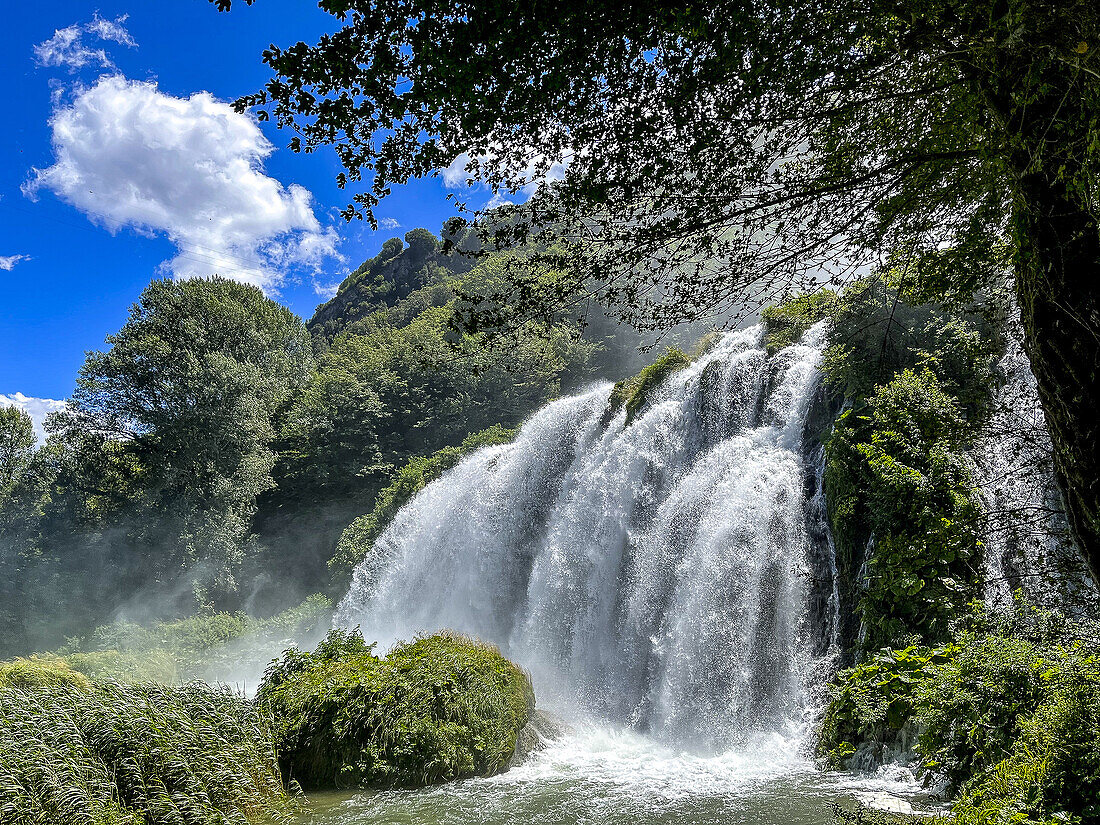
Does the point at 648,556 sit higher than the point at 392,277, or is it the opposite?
the point at 392,277

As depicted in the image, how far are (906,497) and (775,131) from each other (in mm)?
5950

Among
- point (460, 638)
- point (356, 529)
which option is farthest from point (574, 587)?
point (356, 529)

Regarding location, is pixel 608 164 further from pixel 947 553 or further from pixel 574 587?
pixel 574 587

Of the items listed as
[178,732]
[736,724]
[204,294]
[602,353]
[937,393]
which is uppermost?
[204,294]

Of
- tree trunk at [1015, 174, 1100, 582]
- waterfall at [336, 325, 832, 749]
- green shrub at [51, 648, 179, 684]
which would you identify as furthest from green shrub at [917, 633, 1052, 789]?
green shrub at [51, 648, 179, 684]

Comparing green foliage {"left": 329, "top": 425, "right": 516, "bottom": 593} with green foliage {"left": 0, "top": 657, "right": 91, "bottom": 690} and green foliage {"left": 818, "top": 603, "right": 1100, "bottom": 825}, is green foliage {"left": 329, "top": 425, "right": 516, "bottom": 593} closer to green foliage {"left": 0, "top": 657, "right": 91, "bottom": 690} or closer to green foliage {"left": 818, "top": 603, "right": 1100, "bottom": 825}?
green foliage {"left": 0, "top": 657, "right": 91, "bottom": 690}

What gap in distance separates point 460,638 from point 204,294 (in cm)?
2757

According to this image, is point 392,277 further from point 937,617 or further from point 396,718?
point 937,617

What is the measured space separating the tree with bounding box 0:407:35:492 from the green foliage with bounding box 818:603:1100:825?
3785 centimetres

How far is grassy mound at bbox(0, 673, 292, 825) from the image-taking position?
18.7 ft

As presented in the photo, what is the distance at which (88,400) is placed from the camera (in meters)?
27.1

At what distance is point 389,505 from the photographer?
26.2 meters

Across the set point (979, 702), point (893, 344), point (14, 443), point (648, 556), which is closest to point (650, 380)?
point (648, 556)

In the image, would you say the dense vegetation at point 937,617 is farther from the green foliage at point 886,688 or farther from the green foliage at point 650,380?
the green foliage at point 650,380
